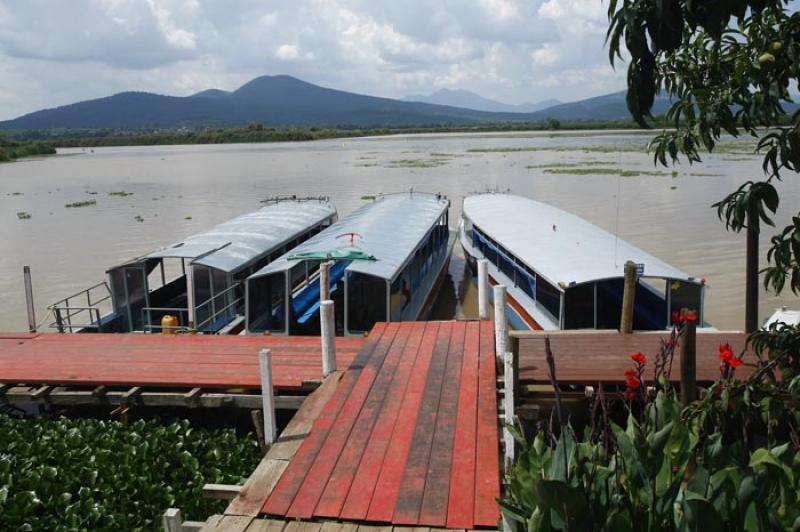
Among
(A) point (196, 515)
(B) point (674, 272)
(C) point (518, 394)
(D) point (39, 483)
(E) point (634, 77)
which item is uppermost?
(E) point (634, 77)

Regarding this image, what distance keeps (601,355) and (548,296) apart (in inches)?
144

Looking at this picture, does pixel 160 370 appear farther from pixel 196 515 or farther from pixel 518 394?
pixel 518 394

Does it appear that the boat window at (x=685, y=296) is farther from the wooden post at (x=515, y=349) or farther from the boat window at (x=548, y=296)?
the wooden post at (x=515, y=349)

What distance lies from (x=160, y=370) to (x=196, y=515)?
246cm

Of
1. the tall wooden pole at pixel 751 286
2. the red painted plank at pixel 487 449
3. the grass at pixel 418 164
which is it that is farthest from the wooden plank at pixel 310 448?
the grass at pixel 418 164

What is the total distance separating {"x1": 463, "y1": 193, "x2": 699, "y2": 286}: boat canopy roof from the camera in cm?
1166

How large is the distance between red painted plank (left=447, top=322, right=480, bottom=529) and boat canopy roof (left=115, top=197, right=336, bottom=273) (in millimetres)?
5955

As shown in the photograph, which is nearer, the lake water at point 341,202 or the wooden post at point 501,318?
the wooden post at point 501,318

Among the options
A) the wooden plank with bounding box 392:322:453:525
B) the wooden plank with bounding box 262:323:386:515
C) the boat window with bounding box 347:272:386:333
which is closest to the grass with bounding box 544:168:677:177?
the boat window with bounding box 347:272:386:333

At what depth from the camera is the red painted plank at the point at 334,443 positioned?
5316 millimetres

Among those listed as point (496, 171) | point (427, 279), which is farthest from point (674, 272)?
point (496, 171)

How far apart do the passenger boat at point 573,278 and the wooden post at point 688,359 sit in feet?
20.2

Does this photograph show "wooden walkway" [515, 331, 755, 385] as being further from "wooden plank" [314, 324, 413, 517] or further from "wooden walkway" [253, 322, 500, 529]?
"wooden plank" [314, 324, 413, 517]

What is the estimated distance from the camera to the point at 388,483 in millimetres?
5586
